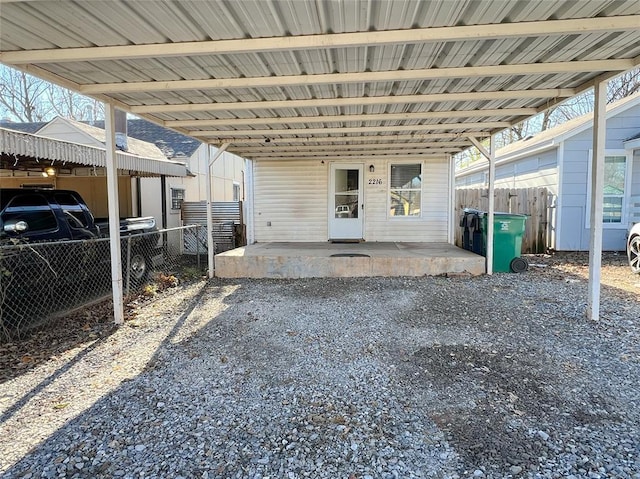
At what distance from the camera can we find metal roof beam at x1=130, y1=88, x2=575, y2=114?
4688mm

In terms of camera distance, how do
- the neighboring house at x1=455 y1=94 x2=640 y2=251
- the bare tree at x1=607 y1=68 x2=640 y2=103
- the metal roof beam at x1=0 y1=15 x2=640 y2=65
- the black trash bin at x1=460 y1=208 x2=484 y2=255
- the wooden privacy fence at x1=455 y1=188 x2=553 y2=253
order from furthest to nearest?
the bare tree at x1=607 y1=68 x2=640 y2=103 → the wooden privacy fence at x1=455 y1=188 x2=553 y2=253 → the neighboring house at x1=455 y1=94 x2=640 y2=251 → the black trash bin at x1=460 y1=208 x2=484 y2=255 → the metal roof beam at x1=0 y1=15 x2=640 y2=65

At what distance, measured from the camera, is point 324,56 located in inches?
144

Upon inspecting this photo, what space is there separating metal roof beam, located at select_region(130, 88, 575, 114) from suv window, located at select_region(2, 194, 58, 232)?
1.87 metres

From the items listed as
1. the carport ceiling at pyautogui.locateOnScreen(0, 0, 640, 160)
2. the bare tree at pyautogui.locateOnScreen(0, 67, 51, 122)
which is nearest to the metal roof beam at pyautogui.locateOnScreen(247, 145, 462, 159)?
the carport ceiling at pyautogui.locateOnScreen(0, 0, 640, 160)

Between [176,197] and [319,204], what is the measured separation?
5.62 m

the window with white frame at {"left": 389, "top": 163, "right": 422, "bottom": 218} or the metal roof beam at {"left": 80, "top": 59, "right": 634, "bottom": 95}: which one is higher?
the metal roof beam at {"left": 80, "top": 59, "right": 634, "bottom": 95}

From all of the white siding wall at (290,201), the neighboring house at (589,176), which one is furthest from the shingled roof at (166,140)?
the neighboring house at (589,176)

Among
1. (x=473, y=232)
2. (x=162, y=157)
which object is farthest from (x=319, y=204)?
(x=162, y=157)

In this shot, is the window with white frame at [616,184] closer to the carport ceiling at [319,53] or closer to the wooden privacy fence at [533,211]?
the wooden privacy fence at [533,211]

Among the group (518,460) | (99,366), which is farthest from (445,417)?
(99,366)

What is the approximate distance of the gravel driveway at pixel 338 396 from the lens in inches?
84.8

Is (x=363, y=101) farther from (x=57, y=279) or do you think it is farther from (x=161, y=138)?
(x=161, y=138)

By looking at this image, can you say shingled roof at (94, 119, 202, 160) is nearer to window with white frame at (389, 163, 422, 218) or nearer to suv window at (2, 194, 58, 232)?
window with white frame at (389, 163, 422, 218)

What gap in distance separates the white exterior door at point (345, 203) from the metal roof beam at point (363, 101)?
4890mm
